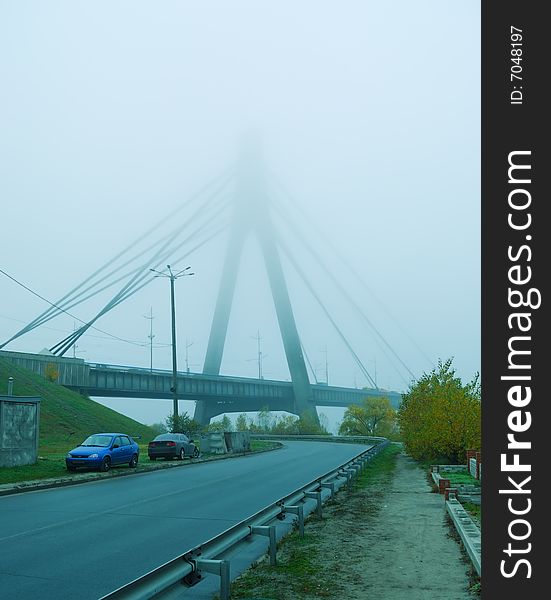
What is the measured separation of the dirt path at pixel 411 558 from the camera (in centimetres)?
851

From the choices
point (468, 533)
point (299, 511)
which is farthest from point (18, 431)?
point (468, 533)

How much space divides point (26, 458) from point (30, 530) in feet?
42.8

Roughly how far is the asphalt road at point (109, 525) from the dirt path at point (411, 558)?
9.34 feet

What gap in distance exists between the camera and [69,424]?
1972 inches

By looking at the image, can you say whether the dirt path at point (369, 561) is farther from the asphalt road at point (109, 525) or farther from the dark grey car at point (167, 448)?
the dark grey car at point (167, 448)

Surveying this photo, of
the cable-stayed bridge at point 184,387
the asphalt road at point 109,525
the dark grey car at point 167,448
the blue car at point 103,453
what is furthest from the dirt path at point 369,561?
the cable-stayed bridge at point 184,387

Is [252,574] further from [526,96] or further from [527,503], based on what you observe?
[526,96]

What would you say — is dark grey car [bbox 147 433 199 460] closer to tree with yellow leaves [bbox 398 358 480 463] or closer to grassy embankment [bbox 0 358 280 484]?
grassy embankment [bbox 0 358 280 484]

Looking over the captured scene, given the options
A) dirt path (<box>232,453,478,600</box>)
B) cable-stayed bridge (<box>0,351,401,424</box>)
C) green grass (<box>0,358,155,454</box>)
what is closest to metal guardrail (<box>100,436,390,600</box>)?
dirt path (<box>232,453,478,600</box>)

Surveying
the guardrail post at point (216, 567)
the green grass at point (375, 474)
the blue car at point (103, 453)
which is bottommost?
the green grass at point (375, 474)

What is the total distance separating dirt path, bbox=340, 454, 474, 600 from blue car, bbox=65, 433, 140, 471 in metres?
11.8

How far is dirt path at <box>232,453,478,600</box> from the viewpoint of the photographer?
8.46 m

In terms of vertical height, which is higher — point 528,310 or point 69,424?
point 528,310

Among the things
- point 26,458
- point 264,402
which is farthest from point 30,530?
point 264,402
